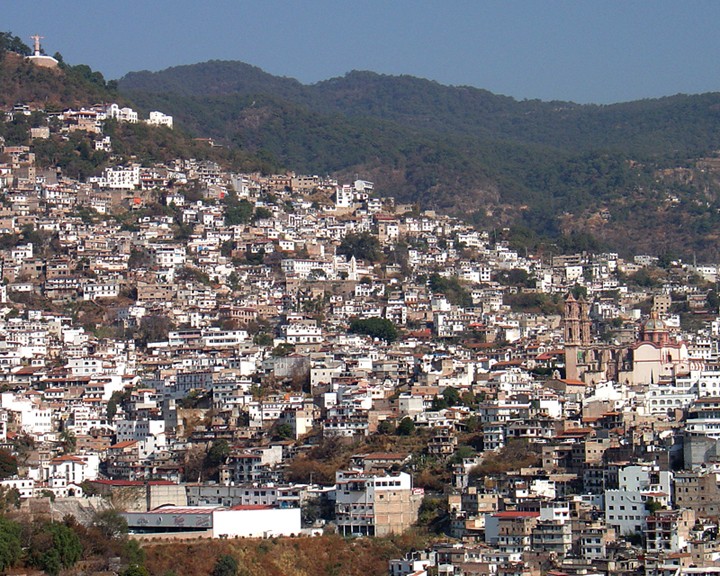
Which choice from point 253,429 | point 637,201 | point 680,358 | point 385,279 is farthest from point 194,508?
point 637,201

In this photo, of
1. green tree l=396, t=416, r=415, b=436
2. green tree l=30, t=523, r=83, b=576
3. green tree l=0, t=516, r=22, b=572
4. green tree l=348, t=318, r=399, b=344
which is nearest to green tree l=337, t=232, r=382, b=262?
green tree l=348, t=318, r=399, b=344

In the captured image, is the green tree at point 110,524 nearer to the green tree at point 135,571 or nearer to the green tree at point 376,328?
the green tree at point 135,571

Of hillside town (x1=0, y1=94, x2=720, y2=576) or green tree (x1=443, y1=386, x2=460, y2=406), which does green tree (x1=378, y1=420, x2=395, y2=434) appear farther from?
green tree (x1=443, y1=386, x2=460, y2=406)

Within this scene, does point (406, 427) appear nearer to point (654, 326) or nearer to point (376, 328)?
point (654, 326)

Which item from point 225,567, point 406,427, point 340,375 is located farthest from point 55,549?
point 340,375

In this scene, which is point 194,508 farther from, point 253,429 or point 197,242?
point 197,242
